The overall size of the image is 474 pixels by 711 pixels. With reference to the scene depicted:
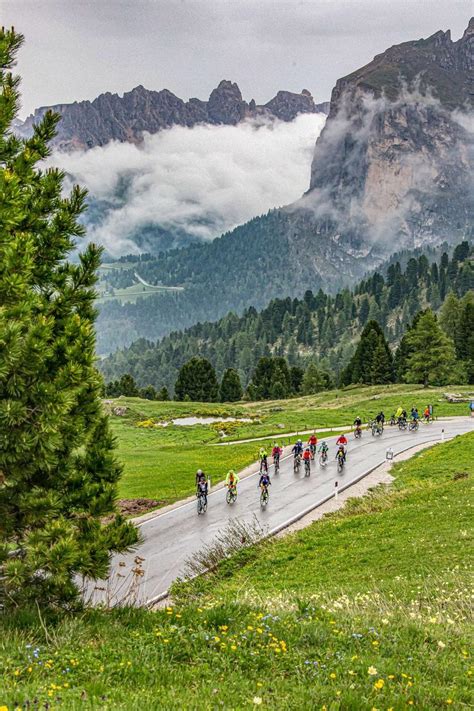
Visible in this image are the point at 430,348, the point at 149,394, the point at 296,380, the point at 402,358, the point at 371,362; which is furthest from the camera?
the point at 149,394

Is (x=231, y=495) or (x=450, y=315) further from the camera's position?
(x=450, y=315)

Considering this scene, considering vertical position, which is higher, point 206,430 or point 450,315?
point 450,315

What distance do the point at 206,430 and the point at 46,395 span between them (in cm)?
6252

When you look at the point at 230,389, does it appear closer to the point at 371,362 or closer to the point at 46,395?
the point at 371,362

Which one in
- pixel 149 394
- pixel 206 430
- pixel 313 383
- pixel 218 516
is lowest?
pixel 206 430

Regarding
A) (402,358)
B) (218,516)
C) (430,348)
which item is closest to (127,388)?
(402,358)

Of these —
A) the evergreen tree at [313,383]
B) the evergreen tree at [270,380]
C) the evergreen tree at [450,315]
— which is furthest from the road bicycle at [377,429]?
the evergreen tree at [450,315]

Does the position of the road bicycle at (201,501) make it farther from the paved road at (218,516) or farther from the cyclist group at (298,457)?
the paved road at (218,516)

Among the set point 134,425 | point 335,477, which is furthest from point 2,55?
point 134,425

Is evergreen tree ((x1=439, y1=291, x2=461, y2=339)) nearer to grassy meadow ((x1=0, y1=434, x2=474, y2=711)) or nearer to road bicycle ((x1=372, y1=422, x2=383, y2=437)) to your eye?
road bicycle ((x1=372, y1=422, x2=383, y2=437))

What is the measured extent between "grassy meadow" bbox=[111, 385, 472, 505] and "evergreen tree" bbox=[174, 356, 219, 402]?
1571 centimetres

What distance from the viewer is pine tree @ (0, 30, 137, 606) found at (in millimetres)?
9492

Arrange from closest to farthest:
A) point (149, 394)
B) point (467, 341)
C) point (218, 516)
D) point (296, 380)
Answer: point (218, 516), point (467, 341), point (296, 380), point (149, 394)

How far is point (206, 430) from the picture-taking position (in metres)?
71.6
